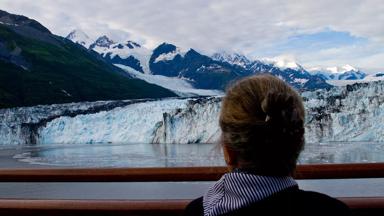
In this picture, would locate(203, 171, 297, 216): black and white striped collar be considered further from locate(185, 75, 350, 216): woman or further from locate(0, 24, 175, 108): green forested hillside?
locate(0, 24, 175, 108): green forested hillside

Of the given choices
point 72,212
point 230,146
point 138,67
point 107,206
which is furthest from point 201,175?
point 138,67

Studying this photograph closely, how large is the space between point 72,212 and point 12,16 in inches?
3625

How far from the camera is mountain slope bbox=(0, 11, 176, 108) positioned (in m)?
52.3

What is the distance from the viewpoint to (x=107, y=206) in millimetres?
1604

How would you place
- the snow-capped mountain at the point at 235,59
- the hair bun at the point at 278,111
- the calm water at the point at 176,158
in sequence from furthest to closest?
the snow-capped mountain at the point at 235,59
the calm water at the point at 176,158
the hair bun at the point at 278,111

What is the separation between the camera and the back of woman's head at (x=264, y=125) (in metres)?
0.93

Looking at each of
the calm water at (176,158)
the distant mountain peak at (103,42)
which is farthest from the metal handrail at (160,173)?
the distant mountain peak at (103,42)

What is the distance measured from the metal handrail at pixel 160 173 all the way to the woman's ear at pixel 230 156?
0.45 metres

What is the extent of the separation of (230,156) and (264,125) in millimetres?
111

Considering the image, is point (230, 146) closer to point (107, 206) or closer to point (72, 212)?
point (107, 206)

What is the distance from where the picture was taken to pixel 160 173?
1615 millimetres

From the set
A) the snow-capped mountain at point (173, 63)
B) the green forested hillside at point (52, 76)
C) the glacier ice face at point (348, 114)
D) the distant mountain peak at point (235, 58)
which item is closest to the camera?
the glacier ice face at point (348, 114)

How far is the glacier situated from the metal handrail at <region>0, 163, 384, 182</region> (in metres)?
14.7

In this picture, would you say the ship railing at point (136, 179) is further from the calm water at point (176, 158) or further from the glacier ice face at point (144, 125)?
the glacier ice face at point (144, 125)
